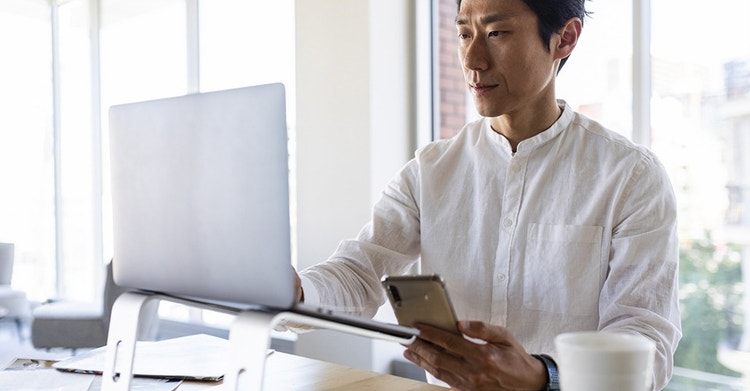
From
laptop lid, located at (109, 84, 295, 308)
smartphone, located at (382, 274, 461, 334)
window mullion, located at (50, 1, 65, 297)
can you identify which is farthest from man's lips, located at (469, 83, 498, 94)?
window mullion, located at (50, 1, 65, 297)

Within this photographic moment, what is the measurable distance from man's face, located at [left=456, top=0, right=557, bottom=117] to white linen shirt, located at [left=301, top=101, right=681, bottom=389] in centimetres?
15

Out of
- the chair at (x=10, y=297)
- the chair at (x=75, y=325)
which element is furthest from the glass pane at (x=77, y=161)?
the chair at (x=75, y=325)

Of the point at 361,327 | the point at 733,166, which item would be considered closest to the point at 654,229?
the point at 361,327

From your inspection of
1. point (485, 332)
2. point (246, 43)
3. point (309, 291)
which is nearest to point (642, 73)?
point (309, 291)

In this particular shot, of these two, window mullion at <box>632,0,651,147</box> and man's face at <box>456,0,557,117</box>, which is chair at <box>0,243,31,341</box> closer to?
window mullion at <box>632,0,651,147</box>

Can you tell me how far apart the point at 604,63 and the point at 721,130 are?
55 cm

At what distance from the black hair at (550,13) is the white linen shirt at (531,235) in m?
0.20

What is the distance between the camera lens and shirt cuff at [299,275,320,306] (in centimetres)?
139

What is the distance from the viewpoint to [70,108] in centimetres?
618

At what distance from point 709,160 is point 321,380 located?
76.2 inches

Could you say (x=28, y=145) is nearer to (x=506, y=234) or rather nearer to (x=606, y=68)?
(x=606, y=68)

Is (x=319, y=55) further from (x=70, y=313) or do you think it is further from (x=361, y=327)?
(x=361, y=327)

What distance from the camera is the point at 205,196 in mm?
854

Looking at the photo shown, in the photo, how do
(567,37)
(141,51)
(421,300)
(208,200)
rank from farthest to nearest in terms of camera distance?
(141,51) < (567,37) < (421,300) < (208,200)
